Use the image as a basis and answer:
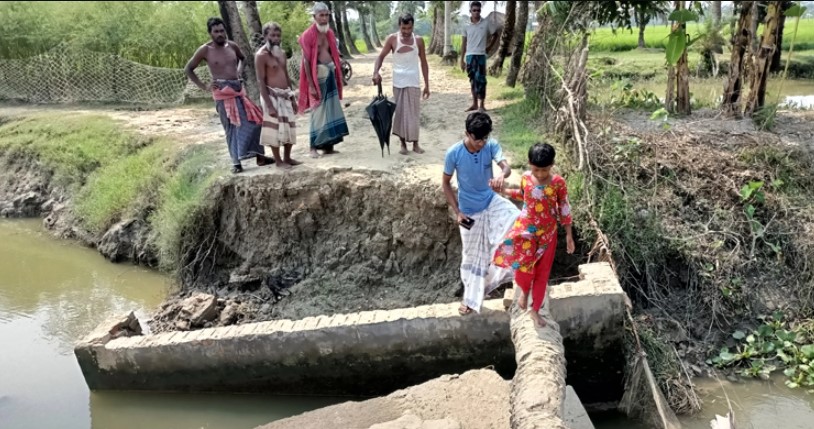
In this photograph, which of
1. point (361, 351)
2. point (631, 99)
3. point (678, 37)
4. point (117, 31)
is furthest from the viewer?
point (117, 31)

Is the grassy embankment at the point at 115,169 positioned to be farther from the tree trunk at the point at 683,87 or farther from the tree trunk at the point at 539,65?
the tree trunk at the point at 683,87

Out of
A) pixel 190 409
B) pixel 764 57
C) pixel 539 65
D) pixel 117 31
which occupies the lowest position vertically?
pixel 190 409

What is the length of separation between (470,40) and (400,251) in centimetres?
361

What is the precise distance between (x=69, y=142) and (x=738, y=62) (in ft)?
30.4

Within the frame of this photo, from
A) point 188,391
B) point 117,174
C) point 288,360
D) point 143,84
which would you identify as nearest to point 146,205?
point 117,174

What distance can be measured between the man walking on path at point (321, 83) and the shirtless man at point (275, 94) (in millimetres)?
199

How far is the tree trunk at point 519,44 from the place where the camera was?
10352 millimetres

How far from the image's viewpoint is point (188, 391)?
4.59 m

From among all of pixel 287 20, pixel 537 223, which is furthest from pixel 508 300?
pixel 287 20

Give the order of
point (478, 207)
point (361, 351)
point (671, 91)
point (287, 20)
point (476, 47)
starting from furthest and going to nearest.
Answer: point (287, 20), point (476, 47), point (671, 91), point (361, 351), point (478, 207)

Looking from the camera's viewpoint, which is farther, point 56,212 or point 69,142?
point 69,142

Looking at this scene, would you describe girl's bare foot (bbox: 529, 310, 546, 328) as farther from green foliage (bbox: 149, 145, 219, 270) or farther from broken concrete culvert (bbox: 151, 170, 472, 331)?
green foliage (bbox: 149, 145, 219, 270)

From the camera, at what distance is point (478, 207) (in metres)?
4.03

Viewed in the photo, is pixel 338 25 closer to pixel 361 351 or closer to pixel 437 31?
pixel 437 31
